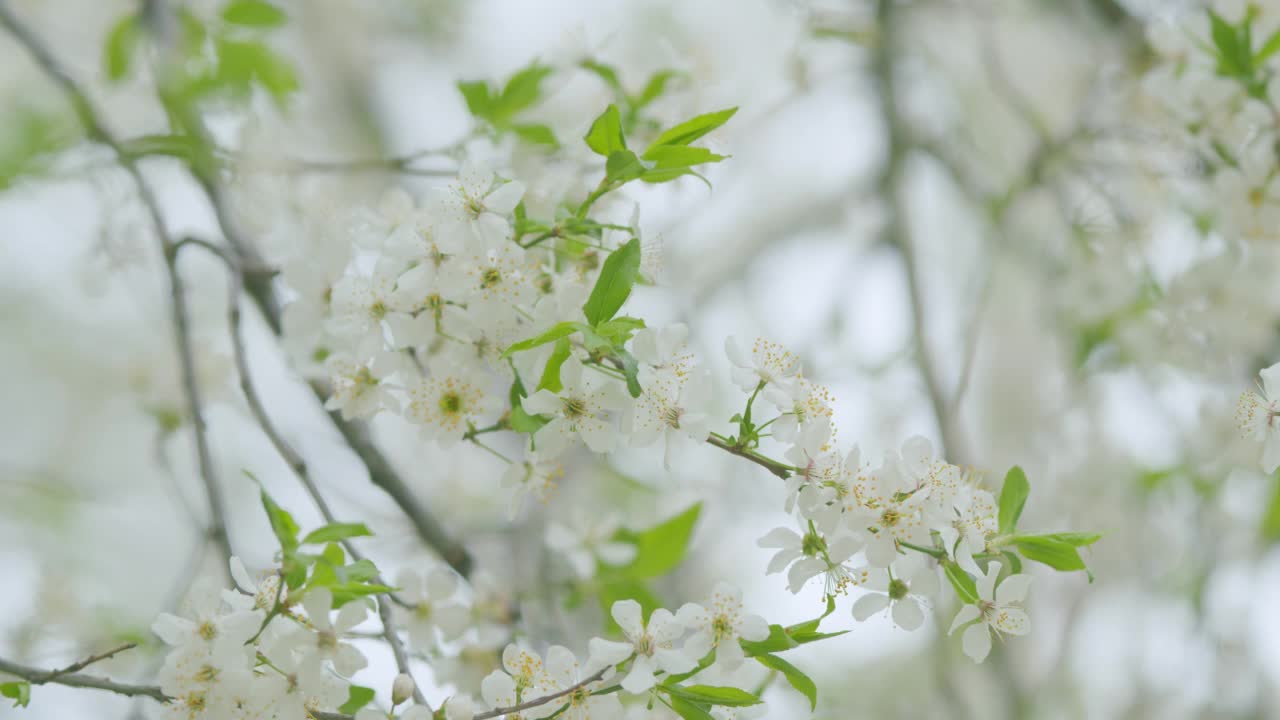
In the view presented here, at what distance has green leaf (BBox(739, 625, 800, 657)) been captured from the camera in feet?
3.21

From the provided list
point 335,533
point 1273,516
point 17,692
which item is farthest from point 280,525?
point 1273,516

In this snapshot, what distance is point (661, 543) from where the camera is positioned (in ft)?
4.81

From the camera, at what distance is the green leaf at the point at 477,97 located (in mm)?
1378

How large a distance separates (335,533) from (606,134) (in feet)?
1.55

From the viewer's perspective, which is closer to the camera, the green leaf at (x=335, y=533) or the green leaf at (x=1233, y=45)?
the green leaf at (x=335, y=533)

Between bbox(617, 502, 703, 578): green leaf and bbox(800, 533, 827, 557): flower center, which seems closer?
bbox(800, 533, 827, 557): flower center

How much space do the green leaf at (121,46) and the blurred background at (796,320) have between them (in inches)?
3.3

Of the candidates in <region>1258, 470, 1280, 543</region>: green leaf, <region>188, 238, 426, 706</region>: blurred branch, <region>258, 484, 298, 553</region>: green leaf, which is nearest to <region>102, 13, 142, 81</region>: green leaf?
<region>188, 238, 426, 706</region>: blurred branch

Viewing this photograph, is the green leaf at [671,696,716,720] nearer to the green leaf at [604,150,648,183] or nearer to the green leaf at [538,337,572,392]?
the green leaf at [538,337,572,392]

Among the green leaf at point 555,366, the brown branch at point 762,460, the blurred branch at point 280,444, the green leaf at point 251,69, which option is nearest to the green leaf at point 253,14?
the green leaf at point 251,69

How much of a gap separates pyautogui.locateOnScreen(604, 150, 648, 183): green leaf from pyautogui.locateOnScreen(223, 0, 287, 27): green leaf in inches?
40.7

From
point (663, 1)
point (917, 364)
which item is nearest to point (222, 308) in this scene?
point (663, 1)

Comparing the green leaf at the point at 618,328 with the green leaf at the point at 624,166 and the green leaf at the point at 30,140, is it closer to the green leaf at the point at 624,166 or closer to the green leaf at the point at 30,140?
the green leaf at the point at 624,166

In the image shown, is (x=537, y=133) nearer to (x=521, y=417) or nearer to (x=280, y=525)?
(x=521, y=417)
